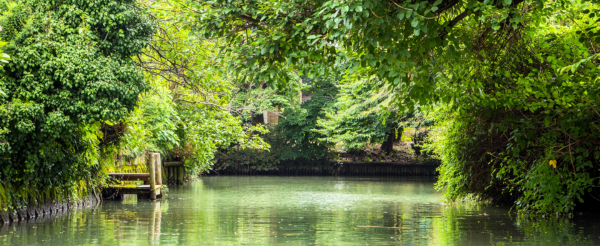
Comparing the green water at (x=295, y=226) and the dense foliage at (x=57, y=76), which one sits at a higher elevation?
the dense foliage at (x=57, y=76)

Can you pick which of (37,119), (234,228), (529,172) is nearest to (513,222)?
(529,172)

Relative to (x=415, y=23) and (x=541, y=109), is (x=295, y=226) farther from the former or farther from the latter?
(x=541, y=109)

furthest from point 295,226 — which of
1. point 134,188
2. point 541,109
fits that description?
point 134,188

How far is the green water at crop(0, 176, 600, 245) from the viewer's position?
8.86 meters

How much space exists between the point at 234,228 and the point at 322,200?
6832 mm

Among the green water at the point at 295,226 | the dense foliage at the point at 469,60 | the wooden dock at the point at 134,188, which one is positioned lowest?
the green water at the point at 295,226

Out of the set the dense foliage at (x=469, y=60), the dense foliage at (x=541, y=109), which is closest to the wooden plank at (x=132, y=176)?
the dense foliage at (x=469, y=60)

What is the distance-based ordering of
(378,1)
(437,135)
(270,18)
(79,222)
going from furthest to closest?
(437,135)
(79,222)
(270,18)
(378,1)

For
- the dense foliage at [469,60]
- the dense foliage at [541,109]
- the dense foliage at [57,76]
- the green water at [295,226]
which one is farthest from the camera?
the dense foliage at [57,76]

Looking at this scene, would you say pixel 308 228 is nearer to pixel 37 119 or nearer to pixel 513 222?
pixel 513 222

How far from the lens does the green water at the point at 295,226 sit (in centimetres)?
886

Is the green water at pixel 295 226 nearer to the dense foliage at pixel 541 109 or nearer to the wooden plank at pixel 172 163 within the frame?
the dense foliage at pixel 541 109

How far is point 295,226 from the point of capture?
421 inches

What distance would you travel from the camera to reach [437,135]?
54.0 ft
